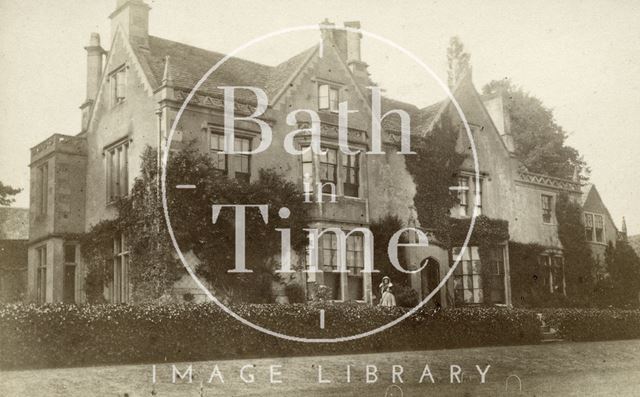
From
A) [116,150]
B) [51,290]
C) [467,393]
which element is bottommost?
[467,393]

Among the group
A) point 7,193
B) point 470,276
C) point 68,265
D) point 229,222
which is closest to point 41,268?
point 68,265

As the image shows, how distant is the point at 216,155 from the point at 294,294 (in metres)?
4.75

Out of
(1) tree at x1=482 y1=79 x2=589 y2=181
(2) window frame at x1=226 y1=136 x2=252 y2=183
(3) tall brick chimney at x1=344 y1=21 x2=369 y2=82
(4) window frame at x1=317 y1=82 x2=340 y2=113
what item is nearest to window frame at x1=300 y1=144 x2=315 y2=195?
(2) window frame at x1=226 y1=136 x2=252 y2=183

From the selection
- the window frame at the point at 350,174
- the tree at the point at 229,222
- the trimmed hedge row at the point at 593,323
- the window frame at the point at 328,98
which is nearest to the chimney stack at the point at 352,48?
the window frame at the point at 328,98

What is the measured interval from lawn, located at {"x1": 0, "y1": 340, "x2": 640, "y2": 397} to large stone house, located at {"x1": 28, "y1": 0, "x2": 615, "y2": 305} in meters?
4.71

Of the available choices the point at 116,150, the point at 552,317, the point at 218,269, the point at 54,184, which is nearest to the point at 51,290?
the point at 54,184

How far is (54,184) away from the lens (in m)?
20.0

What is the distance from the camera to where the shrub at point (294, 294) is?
18672 mm

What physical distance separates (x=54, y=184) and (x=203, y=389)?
39.1 ft

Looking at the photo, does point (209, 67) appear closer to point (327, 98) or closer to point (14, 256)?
point (327, 98)

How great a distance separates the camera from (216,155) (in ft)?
60.8

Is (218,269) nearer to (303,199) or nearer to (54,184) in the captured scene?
(303,199)

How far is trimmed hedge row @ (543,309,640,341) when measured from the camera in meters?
20.0

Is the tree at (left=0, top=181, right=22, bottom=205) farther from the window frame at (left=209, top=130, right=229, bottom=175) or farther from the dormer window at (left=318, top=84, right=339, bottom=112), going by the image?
the dormer window at (left=318, top=84, right=339, bottom=112)
